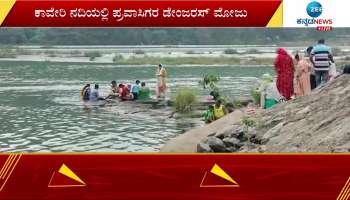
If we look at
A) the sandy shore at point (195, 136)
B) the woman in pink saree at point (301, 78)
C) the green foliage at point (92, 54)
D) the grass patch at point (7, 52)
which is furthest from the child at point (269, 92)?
the grass patch at point (7, 52)

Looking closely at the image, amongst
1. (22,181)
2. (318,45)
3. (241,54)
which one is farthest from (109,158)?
(318,45)

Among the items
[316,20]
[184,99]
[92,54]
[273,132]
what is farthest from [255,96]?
[92,54]

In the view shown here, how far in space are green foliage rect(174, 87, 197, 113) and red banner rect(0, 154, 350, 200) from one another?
1.01 meters

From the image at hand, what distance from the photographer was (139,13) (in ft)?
17.4

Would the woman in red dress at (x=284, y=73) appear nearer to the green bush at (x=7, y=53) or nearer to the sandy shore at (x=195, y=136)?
the sandy shore at (x=195, y=136)

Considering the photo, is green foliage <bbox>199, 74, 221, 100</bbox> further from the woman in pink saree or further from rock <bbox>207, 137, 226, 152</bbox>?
rock <bbox>207, 137, 226, 152</bbox>

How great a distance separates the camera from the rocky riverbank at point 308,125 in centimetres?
591

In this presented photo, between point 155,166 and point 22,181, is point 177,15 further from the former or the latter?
point 22,181

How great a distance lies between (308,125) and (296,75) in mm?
703

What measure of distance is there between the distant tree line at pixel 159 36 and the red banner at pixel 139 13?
10 cm

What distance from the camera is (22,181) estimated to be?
18.4 feet

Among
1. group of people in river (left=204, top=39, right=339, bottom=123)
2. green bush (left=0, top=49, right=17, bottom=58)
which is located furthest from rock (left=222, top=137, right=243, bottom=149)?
green bush (left=0, top=49, right=17, bottom=58)

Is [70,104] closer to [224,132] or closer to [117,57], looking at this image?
[117,57]

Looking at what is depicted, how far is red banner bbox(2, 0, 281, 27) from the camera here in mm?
5289
